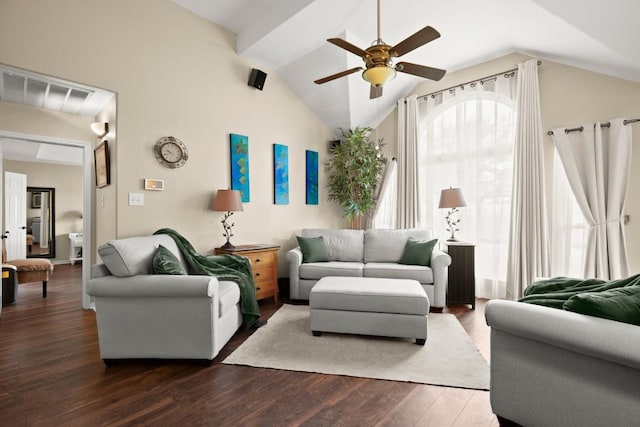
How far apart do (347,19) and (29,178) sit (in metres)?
8.20

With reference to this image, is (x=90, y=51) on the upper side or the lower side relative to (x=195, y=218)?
upper

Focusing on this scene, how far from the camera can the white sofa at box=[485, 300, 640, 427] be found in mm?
1243

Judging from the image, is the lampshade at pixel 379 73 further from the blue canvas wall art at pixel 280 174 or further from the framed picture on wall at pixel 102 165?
the framed picture on wall at pixel 102 165

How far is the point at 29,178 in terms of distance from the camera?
7371mm

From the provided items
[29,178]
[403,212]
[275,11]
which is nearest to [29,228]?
[29,178]

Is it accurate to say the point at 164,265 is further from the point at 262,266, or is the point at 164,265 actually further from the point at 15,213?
the point at 15,213

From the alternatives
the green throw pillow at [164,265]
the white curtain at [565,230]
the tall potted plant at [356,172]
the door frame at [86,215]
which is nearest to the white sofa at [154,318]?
the green throw pillow at [164,265]

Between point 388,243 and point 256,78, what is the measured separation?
2.90 metres

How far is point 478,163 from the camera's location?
4297mm

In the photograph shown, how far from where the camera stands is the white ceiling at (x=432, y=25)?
275 cm

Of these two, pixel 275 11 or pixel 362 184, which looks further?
pixel 362 184

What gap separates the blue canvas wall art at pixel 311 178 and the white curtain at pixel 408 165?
1.36 m

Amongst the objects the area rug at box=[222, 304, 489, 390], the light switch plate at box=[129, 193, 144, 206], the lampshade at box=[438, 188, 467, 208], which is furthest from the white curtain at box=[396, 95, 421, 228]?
the light switch plate at box=[129, 193, 144, 206]

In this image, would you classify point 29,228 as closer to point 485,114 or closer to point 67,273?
point 67,273
